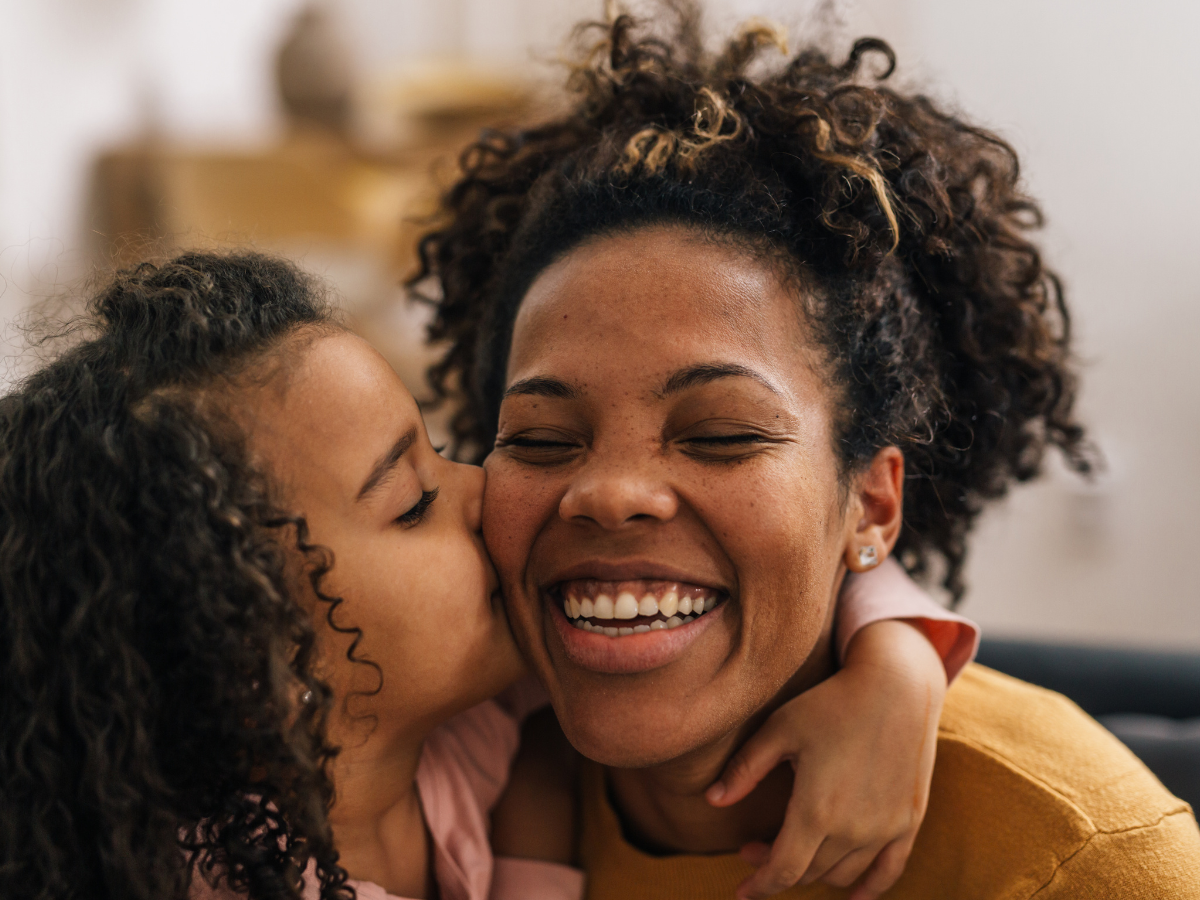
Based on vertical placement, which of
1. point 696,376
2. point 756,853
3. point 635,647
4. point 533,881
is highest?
point 696,376

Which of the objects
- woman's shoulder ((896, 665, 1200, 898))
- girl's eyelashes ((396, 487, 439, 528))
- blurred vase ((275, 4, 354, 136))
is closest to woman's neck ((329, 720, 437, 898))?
girl's eyelashes ((396, 487, 439, 528))

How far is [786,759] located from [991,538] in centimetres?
207

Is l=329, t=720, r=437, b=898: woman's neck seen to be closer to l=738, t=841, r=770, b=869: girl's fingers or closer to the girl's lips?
the girl's lips

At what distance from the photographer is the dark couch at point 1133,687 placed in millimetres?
1459

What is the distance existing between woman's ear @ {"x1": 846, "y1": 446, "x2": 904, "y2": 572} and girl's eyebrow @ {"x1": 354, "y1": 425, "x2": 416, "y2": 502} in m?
0.50

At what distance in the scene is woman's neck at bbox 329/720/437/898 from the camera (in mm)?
1134

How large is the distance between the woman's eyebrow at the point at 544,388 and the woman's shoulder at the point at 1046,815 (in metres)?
0.61

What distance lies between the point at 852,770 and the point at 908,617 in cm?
22

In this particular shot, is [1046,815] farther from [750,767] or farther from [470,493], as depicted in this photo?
[470,493]

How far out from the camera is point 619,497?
102 centimetres

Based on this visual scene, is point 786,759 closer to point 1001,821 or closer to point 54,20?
point 1001,821

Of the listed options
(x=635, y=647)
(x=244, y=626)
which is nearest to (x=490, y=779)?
(x=635, y=647)

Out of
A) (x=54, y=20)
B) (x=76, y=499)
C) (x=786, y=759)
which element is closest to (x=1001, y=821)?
(x=786, y=759)

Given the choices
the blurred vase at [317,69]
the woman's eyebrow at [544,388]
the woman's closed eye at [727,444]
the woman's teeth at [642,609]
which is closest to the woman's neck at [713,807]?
the woman's teeth at [642,609]
